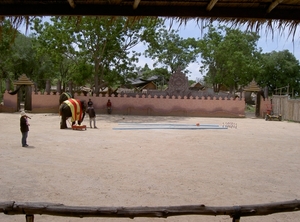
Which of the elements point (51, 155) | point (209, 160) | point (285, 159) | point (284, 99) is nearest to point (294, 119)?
point (284, 99)

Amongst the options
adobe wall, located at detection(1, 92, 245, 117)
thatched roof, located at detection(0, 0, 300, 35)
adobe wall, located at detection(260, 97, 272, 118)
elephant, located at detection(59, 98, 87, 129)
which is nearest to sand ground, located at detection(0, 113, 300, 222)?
elephant, located at detection(59, 98, 87, 129)

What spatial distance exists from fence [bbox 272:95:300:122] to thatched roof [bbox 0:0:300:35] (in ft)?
63.2

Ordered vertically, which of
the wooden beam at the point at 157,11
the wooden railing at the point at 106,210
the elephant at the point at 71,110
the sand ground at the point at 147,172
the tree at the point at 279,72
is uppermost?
the tree at the point at 279,72

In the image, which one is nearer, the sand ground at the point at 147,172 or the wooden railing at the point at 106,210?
the wooden railing at the point at 106,210

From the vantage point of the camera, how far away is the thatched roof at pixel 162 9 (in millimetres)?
3516

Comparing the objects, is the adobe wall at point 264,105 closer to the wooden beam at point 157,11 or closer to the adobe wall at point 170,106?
the adobe wall at point 170,106

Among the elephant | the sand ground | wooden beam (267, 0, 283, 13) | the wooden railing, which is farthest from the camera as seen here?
the elephant

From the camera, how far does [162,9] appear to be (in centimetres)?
360

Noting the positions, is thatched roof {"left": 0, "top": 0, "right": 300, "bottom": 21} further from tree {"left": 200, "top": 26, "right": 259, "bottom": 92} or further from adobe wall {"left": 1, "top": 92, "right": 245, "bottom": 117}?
tree {"left": 200, "top": 26, "right": 259, "bottom": 92}

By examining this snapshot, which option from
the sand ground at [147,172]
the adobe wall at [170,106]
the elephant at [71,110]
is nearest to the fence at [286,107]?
the adobe wall at [170,106]

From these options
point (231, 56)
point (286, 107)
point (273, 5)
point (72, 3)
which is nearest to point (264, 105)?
point (286, 107)

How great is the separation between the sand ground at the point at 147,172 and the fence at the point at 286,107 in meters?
10.2

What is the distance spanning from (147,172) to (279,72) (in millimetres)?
38180

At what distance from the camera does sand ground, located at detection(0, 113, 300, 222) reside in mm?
5328
